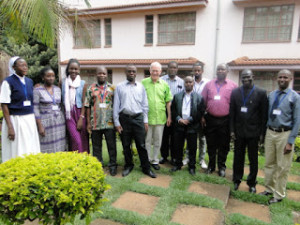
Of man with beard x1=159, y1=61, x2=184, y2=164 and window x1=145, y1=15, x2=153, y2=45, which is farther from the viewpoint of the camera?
window x1=145, y1=15, x2=153, y2=45

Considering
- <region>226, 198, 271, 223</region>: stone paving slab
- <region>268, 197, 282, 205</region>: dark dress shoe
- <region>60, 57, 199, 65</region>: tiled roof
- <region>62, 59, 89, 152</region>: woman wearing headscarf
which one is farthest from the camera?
<region>60, 57, 199, 65</region>: tiled roof

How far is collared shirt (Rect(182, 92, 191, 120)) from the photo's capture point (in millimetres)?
4330

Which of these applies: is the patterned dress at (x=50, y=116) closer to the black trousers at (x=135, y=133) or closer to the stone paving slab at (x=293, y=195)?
the black trousers at (x=135, y=133)

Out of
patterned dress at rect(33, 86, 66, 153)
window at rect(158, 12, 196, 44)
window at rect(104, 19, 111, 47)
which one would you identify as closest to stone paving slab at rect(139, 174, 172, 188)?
patterned dress at rect(33, 86, 66, 153)

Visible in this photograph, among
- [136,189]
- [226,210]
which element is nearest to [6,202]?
[136,189]

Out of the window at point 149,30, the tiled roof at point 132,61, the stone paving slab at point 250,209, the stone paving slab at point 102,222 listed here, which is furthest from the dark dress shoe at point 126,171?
the window at point 149,30

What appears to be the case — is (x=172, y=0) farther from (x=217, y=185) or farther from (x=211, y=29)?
(x=217, y=185)

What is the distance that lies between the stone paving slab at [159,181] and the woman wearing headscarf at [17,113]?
1943 millimetres

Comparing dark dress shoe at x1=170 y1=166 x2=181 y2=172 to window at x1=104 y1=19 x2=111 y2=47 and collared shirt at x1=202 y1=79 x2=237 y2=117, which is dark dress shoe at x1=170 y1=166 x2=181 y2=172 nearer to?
collared shirt at x1=202 y1=79 x2=237 y2=117

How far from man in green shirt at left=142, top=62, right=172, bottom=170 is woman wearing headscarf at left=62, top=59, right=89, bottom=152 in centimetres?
123

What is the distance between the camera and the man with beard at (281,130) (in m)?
3.31

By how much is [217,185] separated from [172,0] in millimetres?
10533

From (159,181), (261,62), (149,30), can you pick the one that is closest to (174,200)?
(159,181)

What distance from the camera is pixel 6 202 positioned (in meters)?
1.82
